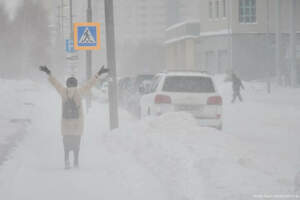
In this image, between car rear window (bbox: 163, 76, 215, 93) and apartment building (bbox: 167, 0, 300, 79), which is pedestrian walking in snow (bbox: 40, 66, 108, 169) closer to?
car rear window (bbox: 163, 76, 215, 93)

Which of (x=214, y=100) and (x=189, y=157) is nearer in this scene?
(x=189, y=157)

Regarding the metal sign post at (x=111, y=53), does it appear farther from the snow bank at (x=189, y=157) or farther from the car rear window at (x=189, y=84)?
the car rear window at (x=189, y=84)

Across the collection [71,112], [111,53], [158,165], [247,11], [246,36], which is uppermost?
[247,11]

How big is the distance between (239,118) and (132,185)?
47.9 ft

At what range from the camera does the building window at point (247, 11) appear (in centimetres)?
4747

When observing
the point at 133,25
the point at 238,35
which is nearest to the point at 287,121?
the point at 238,35

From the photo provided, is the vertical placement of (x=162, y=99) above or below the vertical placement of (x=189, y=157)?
above

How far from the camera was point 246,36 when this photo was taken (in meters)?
47.1

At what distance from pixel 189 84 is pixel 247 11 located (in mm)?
34539

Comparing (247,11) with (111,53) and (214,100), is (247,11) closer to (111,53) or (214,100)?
(111,53)

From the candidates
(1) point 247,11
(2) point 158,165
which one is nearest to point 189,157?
(2) point 158,165

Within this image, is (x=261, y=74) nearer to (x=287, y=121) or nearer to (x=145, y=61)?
(x=287, y=121)

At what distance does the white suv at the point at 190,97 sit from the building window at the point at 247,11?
33993 millimetres

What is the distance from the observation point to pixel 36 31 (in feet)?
319
